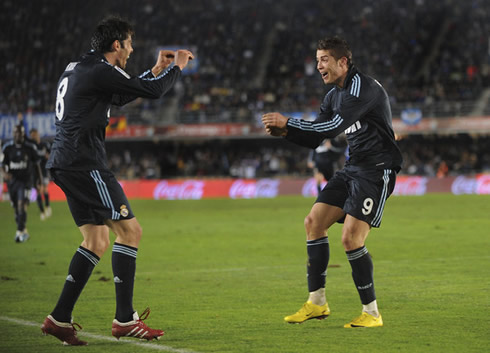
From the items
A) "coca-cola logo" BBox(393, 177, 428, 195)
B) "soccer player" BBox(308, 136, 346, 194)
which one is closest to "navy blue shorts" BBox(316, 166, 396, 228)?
"soccer player" BBox(308, 136, 346, 194)

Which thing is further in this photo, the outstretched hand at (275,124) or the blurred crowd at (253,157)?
the blurred crowd at (253,157)

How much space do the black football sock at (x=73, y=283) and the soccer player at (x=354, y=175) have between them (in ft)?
6.24

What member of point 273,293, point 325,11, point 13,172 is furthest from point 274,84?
point 273,293

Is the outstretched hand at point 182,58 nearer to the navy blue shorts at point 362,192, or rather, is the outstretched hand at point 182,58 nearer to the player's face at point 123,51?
the player's face at point 123,51

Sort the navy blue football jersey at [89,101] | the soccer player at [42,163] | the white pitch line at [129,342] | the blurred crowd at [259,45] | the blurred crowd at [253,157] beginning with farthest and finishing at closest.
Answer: the blurred crowd at [259,45]
the blurred crowd at [253,157]
the soccer player at [42,163]
the navy blue football jersey at [89,101]
the white pitch line at [129,342]

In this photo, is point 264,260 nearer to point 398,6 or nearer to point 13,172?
point 13,172

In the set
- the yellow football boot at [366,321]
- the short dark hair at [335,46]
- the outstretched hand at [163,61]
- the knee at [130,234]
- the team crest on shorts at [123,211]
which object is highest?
the short dark hair at [335,46]

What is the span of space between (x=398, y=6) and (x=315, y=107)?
461 inches

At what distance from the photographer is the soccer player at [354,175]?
7.04m

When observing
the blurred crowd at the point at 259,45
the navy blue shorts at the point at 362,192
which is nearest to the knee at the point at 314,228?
the navy blue shorts at the point at 362,192

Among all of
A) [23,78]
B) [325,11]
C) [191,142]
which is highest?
[325,11]

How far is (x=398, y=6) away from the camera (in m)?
53.0

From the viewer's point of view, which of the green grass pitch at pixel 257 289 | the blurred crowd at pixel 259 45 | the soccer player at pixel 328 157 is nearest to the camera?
the green grass pitch at pixel 257 289

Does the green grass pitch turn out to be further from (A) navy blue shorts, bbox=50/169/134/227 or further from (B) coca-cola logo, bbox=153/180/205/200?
(B) coca-cola logo, bbox=153/180/205/200
